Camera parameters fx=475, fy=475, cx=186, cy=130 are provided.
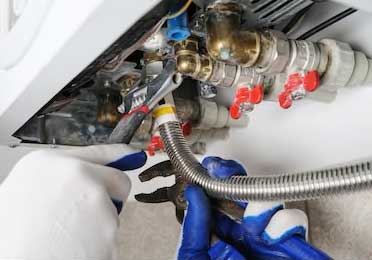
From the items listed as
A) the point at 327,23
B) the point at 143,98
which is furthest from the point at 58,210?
the point at 327,23

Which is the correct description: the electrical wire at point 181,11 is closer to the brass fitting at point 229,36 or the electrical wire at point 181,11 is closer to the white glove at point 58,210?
the brass fitting at point 229,36

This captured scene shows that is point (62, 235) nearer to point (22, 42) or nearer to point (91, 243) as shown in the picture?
point (91, 243)

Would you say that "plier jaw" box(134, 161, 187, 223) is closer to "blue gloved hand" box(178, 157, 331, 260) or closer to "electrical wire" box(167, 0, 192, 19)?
"blue gloved hand" box(178, 157, 331, 260)

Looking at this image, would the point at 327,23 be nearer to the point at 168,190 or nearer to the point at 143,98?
the point at 143,98

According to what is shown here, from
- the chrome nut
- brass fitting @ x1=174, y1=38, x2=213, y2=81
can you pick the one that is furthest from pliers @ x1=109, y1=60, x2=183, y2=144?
the chrome nut

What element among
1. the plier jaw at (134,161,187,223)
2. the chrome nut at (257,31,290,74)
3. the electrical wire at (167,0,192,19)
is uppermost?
the electrical wire at (167,0,192,19)

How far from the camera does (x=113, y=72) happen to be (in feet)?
2.75

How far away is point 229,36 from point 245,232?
0.99 ft

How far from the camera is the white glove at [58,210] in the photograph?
1.82 ft

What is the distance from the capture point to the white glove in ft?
1.82

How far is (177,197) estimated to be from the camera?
2.77ft

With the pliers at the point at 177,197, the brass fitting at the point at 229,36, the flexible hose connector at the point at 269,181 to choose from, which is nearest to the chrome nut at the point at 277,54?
the brass fitting at the point at 229,36

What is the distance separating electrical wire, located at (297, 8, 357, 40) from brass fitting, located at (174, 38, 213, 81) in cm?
15

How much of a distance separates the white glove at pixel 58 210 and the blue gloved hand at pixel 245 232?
5.2 inches
